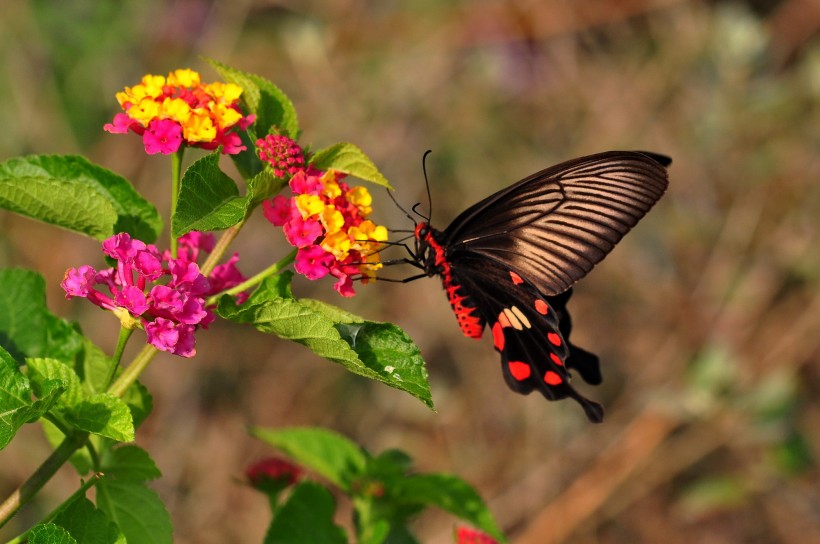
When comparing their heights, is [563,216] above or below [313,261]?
above

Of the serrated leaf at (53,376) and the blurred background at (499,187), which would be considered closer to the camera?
the serrated leaf at (53,376)

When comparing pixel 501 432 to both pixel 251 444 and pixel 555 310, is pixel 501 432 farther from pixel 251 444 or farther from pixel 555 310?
pixel 555 310

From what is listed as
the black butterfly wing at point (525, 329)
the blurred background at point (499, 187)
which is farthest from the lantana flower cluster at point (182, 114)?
Result: the blurred background at point (499, 187)

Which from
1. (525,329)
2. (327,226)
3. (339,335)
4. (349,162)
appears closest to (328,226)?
(327,226)

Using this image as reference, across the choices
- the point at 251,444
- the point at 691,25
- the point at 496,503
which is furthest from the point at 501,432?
the point at 691,25

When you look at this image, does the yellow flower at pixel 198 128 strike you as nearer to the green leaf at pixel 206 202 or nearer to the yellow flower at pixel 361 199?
the green leaf at pixel 206 202

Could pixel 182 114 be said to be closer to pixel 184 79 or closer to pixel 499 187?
pixel 184 79

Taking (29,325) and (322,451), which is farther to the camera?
(322,451)

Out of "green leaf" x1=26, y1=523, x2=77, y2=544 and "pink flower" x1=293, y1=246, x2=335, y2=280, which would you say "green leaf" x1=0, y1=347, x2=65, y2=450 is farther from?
"pink flower" x1=293, y1=246, x2=335, y2=280
